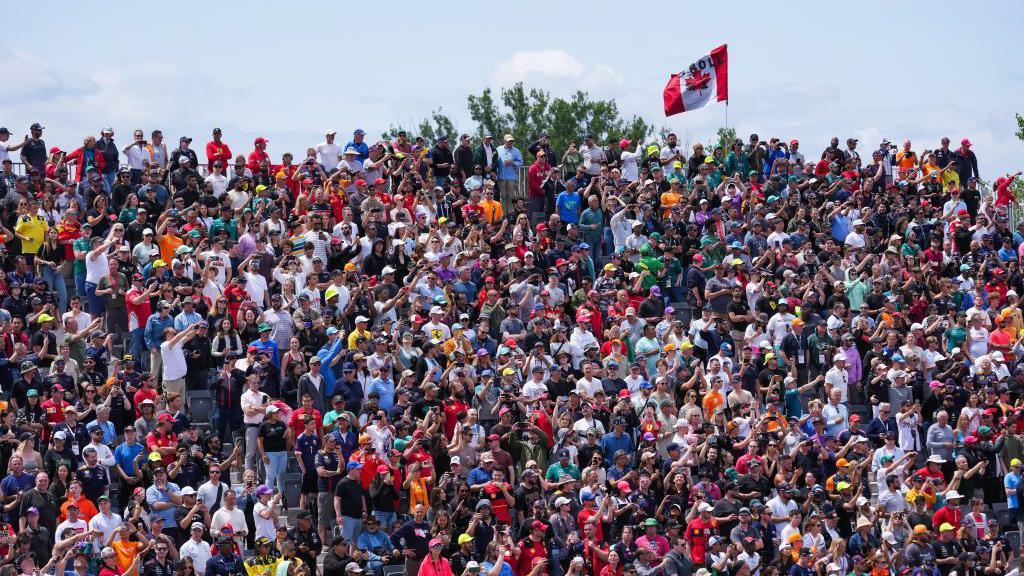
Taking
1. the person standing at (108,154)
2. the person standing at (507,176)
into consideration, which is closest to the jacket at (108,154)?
the person standing at (108,154)

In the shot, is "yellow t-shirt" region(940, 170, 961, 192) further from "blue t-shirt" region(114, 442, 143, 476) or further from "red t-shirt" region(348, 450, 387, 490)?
"blue t-shirt" region(114, 442, 143, 476)

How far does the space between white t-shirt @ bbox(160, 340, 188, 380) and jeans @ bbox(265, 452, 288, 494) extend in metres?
1.91

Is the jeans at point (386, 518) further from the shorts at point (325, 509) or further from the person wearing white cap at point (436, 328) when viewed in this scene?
the person wearing white cap at point (436, 328)

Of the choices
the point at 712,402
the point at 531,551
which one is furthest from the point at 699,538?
the point at 712,402

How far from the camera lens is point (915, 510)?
22484 mm

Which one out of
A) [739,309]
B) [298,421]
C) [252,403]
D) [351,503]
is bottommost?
[351,503]

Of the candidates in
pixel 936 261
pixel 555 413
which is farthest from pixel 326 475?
pixel 936 261

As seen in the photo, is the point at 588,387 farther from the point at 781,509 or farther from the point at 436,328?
the point at 781,509

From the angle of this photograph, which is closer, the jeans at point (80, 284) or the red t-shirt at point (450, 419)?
the red t-shirt at point (450, 419)

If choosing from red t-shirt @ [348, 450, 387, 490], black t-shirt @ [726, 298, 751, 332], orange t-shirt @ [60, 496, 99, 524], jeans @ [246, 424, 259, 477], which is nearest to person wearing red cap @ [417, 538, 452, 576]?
red t-shirt @ [348, 450, 387, 490]

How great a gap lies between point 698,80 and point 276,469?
14.8 meters

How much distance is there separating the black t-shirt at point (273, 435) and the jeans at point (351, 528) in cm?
136

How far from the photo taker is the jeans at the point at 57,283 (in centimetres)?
2439

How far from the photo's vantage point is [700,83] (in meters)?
32.8
